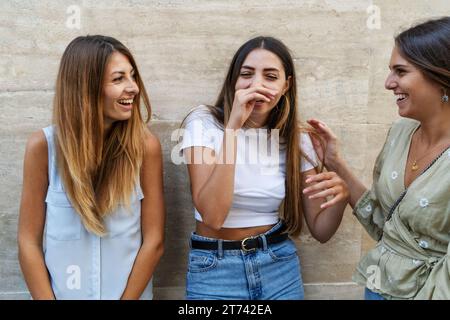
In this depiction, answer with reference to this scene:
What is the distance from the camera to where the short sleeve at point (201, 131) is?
212cm

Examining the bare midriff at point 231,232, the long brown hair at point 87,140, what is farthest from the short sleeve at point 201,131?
the bare midriff at point 231,232

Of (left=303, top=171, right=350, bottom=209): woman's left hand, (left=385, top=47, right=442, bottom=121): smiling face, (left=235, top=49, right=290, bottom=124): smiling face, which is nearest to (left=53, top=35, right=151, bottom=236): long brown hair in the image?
(left=235, top=49, right=290, bottom=124): smiling face

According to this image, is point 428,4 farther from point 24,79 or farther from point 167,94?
point 24,79

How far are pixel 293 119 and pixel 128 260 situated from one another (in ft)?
3.20

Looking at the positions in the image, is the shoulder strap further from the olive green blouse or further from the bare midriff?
the bare midriff

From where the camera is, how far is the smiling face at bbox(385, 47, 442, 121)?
1844 mm

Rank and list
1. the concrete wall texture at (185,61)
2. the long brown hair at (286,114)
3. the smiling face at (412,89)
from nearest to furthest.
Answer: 1. the smiling face at (412,89)
2. the long brown hair at (286,114)
3. the concrete wall texture at (185,61)

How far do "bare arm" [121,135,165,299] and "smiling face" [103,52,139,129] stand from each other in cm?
18

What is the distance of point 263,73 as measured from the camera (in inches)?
86.4

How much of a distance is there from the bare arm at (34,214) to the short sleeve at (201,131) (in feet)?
1.93

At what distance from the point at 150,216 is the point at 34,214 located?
48cm

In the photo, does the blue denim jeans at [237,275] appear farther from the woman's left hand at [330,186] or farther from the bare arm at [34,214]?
the bare arm at [34,214]

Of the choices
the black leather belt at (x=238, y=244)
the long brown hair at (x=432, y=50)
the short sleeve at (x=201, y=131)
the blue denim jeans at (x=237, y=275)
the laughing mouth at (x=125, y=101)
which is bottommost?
the blue denim jeans at (x=237, y=275)

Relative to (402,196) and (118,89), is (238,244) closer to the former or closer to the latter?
(402,196)
